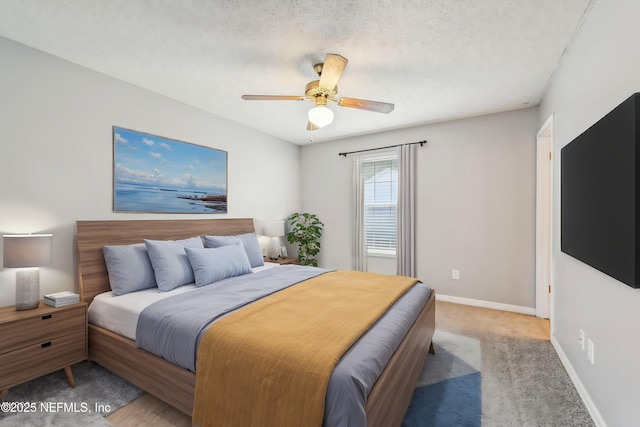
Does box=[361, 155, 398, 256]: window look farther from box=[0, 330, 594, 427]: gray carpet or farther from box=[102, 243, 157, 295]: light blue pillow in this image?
box=[102, 243, 157, 295]: light blue pillow

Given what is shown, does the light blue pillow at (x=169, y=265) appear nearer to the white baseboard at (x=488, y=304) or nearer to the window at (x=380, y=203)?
the window at (x=380, y=203)

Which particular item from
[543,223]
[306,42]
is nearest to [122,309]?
[306,42]

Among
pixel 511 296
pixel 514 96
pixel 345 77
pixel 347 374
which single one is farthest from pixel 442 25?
pixel 511 296

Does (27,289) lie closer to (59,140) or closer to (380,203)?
(59,140)

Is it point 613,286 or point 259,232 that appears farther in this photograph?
point 259,232

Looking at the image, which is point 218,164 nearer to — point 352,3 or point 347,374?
point 352,3

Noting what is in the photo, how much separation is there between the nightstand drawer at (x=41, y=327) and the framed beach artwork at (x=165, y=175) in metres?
1.10

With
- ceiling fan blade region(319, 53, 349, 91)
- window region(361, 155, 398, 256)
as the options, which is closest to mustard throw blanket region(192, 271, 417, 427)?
ceiling fan blade region(319, 53, 349, 91)

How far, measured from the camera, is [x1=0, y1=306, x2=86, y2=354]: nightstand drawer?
189 centimetres

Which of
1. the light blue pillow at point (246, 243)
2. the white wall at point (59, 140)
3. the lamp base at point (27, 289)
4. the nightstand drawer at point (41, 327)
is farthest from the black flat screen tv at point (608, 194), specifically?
the white wall at point (59, 140)

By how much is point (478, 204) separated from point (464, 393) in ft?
8.49

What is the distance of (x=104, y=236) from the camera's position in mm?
2713

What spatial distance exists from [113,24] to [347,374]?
106 inches

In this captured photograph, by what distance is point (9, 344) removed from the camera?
1.89 meters
